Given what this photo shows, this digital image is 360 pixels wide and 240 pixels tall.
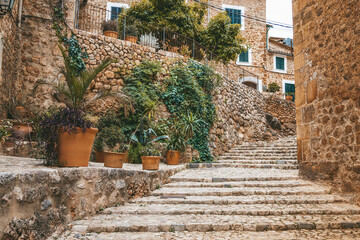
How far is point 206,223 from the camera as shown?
3385 millimetres

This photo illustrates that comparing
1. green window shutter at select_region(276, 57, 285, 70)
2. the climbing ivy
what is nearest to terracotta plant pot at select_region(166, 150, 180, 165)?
the climbing ivy

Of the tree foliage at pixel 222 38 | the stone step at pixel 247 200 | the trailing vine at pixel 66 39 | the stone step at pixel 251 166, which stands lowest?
the stone step at pixel 247 200

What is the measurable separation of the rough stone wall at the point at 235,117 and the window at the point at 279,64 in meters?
6.20

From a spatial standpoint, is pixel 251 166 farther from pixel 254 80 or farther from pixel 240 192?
pixel 254 80

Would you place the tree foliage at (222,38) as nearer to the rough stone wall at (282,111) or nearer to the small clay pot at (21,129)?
the rough stone wall at (282,111)

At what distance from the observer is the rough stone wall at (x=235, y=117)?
1138cm

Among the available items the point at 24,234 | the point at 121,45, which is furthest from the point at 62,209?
the point at 121,45

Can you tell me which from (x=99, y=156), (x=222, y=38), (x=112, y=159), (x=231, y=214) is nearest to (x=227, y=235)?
(x=231, y=214)

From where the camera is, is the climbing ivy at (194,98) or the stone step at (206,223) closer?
the stone step at (206,223)

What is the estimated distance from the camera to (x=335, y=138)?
194 inches

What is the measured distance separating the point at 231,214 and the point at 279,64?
18.6 metres

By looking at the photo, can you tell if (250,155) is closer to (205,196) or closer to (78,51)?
(205,196)

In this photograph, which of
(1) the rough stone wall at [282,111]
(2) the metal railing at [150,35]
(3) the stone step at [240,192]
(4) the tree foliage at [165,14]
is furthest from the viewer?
(1) the rough stone wall at [282,111]

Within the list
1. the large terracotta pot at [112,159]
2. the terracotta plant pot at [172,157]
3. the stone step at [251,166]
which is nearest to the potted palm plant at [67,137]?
the large terracotta pot at [112,159]
